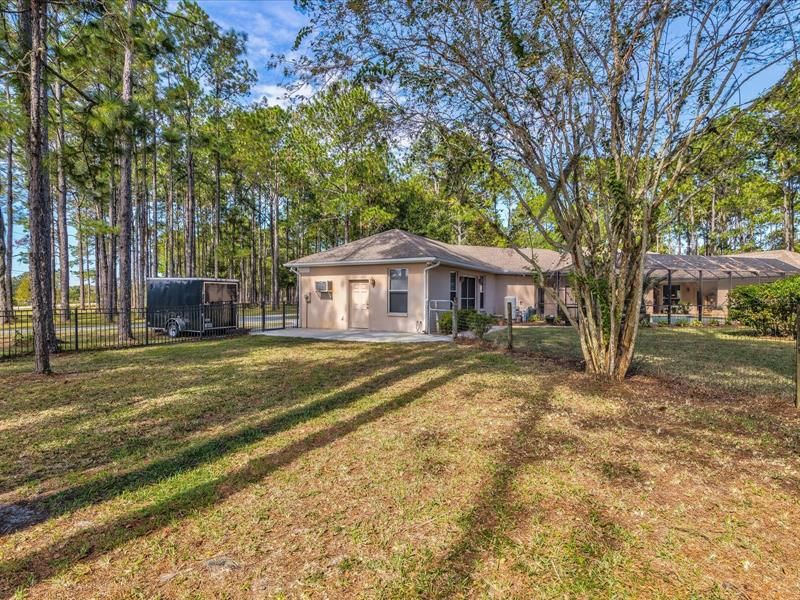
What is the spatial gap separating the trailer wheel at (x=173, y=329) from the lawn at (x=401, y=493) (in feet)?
23.6

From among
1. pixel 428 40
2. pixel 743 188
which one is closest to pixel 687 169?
pixel 428 40

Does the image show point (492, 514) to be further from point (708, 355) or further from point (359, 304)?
point (359, 304)

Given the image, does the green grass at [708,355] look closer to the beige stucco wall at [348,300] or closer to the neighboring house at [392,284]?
the neighboring house at [392,284]

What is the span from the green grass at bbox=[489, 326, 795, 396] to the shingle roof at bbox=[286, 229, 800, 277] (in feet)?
7.31

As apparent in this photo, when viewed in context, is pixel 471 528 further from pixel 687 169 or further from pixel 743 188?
pixel 743 188

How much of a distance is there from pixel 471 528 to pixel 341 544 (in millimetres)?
802

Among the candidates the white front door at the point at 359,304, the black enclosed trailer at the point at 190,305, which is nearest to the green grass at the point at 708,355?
the white front door at the point at 359,304

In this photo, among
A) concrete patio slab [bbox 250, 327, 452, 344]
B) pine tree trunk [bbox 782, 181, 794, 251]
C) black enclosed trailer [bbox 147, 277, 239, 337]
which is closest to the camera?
concrete patio slab [bbox 250, 327, 452, 344]

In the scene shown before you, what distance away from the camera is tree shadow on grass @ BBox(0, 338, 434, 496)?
3.22 metres

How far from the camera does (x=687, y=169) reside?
18.7ft

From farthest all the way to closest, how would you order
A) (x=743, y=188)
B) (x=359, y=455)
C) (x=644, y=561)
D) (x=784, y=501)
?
1. (x=743, y=188)
2. (x=359, y=455)
3. (x=784, y=501)
4. (x=644, y=561)

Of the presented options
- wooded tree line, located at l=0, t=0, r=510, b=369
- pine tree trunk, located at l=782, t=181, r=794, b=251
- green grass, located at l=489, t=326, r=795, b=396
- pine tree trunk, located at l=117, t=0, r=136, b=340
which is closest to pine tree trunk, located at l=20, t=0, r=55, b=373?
wooded tree line, located at l=0, t=0, r=510, b=369

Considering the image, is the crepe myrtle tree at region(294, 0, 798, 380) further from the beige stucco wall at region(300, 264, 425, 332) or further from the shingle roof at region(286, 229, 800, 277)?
the beige stucco wall at region(300, 264, 425, 332)

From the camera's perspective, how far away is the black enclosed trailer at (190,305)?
Result: 1244 centimetres
